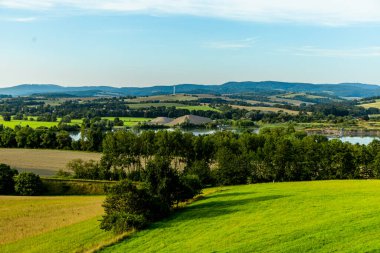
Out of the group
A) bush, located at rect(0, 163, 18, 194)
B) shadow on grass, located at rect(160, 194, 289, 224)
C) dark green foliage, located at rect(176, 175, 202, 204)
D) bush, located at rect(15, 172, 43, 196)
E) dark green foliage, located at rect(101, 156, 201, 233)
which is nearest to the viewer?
dark green foliage, located at rect(101, 156, 201, 233)

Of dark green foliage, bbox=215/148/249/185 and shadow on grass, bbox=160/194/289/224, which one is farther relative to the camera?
dark green foliage, bbox=215/148/249/185

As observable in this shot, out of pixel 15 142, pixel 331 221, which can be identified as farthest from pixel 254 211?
pixel 15 142

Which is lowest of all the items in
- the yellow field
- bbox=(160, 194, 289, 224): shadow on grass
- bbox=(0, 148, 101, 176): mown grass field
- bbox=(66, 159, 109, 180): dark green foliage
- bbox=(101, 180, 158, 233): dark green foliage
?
bbox=(0, 148, 101, 176): mown grass field

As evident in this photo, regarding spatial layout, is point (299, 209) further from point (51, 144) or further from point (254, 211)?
point (51, 144)

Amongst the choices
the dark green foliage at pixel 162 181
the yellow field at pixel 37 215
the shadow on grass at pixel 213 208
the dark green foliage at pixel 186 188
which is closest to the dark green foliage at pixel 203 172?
the yellow field at pixel 37 215

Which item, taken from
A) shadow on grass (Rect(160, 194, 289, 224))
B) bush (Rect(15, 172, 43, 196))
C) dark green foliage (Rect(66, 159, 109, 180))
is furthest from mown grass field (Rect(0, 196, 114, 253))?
dark green foliage (Rect(66, 159, 109, 180))

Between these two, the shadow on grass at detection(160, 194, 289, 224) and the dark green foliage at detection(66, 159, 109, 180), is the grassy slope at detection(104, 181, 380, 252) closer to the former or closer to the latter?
the shadow on grass at detection(160, 194, 289, 224)

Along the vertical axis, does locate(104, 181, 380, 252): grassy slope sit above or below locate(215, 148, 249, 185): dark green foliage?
above

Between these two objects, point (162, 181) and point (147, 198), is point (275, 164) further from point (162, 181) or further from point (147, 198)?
point (147, 198)

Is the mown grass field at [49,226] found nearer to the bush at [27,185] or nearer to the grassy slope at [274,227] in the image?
the grassy slope at [274,227]
